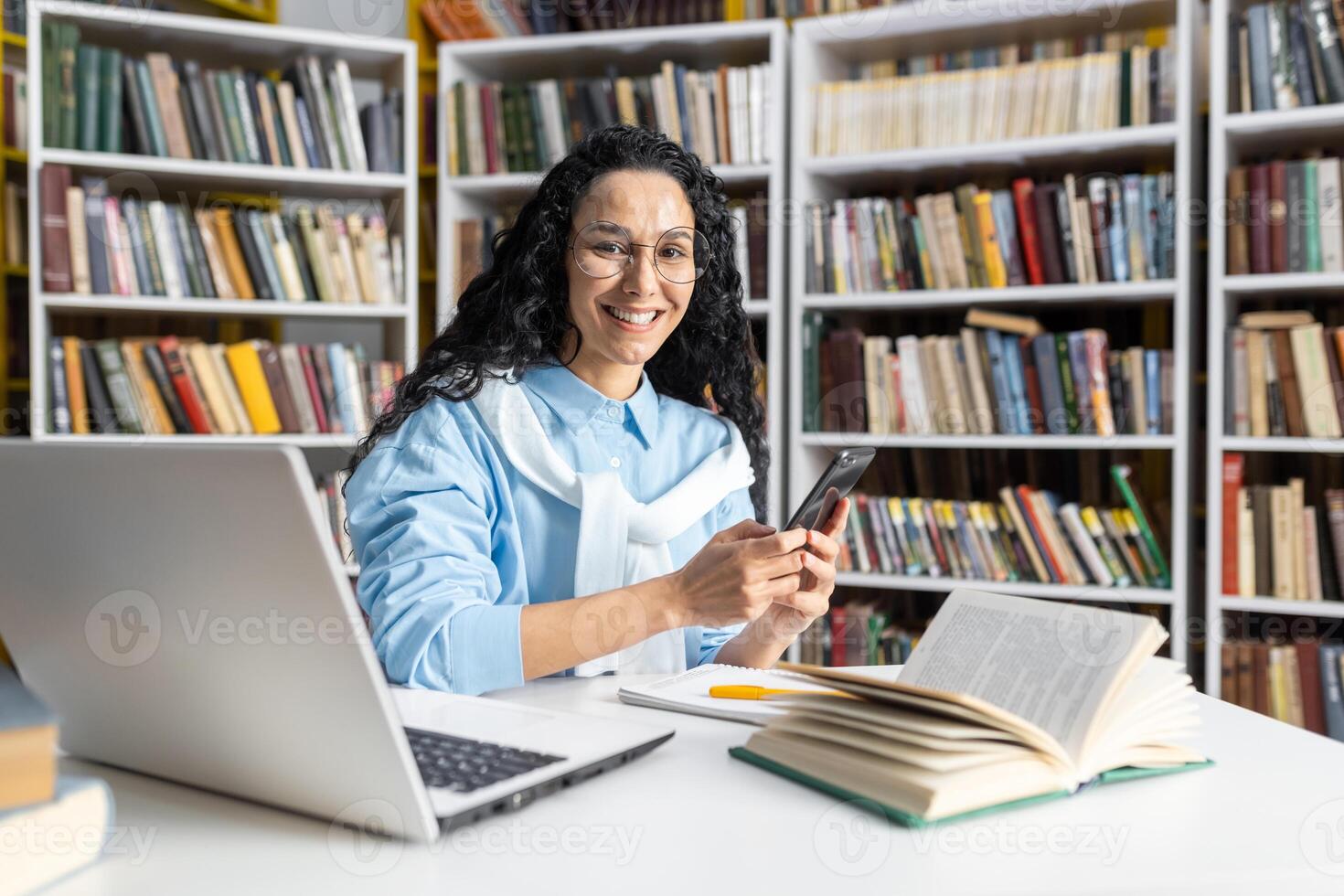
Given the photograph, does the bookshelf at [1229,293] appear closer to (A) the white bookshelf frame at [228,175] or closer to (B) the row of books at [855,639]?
(B) the row of books at [855,639]

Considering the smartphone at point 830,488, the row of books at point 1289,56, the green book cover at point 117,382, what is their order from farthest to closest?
the green book cover at point 117,382 < the row of books at point 1289,56 < the smartphone at point 830,488

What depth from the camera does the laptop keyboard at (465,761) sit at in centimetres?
72

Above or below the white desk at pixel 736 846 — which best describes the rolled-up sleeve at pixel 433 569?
above

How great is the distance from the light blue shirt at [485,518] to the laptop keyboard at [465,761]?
0.33 metres

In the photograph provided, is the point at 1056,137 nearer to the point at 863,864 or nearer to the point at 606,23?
the point at 606,23

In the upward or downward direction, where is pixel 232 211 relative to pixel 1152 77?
downward

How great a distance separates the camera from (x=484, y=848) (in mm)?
662

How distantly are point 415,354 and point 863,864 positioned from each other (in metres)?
2.54

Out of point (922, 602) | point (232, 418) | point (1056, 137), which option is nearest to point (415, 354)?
point (232, 418)

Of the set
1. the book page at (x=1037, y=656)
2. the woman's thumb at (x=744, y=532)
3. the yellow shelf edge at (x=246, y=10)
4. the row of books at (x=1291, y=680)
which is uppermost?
the yellow shelf edge at (x=246, y=10)

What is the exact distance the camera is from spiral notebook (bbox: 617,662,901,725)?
38.0 inches

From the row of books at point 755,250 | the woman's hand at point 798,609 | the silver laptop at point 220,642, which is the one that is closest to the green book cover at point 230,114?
the row of books at point 755,250

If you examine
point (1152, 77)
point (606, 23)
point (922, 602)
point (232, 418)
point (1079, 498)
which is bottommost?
point (922, 602)

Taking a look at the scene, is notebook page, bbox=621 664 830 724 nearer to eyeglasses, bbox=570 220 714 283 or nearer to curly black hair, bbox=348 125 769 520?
curly black hair, bbox=348 125 769 520
